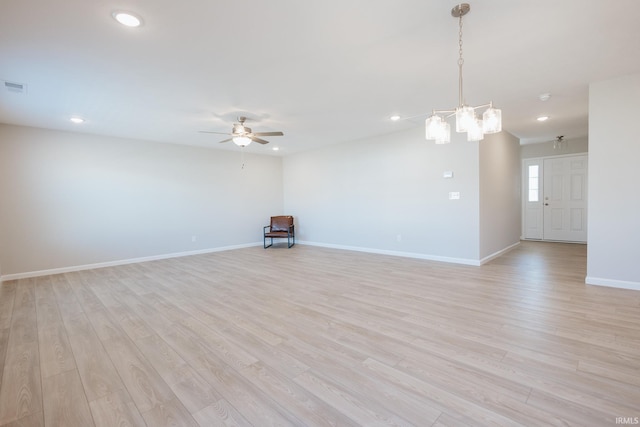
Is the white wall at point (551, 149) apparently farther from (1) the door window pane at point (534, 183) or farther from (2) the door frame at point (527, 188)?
(1) the door window pane at point (534, 183)

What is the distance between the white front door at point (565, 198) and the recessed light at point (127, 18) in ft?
29.1

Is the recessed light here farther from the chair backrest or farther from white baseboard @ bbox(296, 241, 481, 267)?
the chair backrest

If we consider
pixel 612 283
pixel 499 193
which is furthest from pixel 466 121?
pixel 499 193

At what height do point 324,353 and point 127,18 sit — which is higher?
point 127,18

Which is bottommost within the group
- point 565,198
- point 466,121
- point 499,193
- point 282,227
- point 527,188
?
point 282,227

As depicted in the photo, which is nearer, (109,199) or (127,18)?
(127,18)

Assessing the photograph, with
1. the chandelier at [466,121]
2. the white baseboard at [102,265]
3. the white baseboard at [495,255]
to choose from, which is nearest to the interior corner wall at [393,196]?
the white baseboard at [495,255]

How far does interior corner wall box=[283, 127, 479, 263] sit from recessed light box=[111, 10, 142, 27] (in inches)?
180

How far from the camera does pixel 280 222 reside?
304 inches

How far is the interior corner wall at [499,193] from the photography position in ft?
16.2

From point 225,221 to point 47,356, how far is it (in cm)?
496

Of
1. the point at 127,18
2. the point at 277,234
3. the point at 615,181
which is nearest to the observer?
the point at 127,18

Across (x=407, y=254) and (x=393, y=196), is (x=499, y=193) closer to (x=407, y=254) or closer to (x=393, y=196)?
(x=393, y=196)

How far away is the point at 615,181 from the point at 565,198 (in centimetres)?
452
